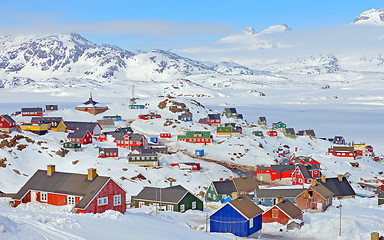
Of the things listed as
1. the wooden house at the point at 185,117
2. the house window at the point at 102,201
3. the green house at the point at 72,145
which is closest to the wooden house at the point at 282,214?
the house window at the point at 102,201

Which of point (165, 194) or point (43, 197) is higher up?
point (43, 197)

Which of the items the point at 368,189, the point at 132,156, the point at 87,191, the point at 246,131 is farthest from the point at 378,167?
the point at 87,191

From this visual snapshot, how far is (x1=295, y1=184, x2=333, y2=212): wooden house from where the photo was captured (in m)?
59.8

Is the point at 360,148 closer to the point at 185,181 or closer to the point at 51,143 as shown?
the point at 185,181

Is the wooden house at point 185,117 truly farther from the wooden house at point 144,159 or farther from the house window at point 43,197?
the house window at point 43,197

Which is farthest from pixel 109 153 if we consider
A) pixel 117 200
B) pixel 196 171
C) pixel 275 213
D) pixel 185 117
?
Answer: pixel 185 117

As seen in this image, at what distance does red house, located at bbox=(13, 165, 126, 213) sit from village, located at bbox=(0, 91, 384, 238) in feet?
0.29

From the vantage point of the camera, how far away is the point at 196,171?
284ft

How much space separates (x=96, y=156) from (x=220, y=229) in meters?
47.5

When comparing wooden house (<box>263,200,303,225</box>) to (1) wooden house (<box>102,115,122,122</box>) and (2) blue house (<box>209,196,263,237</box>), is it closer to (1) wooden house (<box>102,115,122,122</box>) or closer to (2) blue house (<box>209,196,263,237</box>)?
(2) blue house (<box>209,196,263,237</box>)

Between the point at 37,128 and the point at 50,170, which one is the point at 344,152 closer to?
the point at 37,128

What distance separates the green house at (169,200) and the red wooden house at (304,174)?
30.6 metres

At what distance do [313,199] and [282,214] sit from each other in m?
11.7

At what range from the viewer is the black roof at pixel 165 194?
180ft
